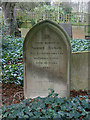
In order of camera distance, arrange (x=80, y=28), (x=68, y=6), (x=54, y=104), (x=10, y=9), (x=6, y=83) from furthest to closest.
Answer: (x=68, y=6), (x=10, y=9), (x=80, y=28), (x=6, y=83), (x=54, y=104)

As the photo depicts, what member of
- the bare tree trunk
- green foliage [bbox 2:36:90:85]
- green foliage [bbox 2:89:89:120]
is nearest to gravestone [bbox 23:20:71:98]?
green foliage [bbox 2:89:89:120]

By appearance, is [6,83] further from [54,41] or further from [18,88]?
[54,41]

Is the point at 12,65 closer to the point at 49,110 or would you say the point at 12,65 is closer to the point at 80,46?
the point at 49,110

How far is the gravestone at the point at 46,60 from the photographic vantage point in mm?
2686

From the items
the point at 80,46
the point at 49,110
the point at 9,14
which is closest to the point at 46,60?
the point at 49,110

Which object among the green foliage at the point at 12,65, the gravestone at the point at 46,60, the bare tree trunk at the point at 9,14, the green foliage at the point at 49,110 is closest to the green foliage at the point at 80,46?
the green foliage at the point at 12,65

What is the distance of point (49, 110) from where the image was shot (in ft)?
6.93

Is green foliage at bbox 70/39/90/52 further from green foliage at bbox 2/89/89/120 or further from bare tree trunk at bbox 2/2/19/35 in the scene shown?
bare tree trunk at bbox 2/2/19/35

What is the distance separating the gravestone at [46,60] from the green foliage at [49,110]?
50cm

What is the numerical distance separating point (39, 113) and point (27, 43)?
4.23 feet

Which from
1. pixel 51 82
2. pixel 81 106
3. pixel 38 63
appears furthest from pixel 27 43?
pixel 81 106

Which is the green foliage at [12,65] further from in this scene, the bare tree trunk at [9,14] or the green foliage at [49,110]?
the bare tree trunk at [9,14]

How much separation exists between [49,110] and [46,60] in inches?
39.1

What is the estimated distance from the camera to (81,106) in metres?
2.24
